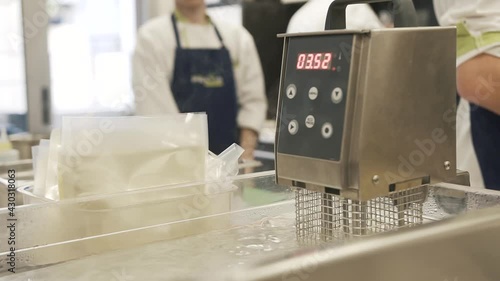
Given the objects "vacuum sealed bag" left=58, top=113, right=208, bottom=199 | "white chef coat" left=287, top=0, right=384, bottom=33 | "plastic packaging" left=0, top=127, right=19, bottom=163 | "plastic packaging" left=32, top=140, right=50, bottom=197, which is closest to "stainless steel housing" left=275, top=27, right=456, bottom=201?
"vacuum sealed bag" left=58, top=113, right=208, bottom=199

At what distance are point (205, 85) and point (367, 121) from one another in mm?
1478

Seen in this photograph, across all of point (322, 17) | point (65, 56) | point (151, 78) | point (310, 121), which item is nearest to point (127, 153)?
point (310, 121)

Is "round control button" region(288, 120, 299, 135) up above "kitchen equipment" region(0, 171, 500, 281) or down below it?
above

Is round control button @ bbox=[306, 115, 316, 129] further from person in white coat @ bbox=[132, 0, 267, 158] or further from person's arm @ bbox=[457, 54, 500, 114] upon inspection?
person in white coat @ bbox=[132, 0, 267, 158]

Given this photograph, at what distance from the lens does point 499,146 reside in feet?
3.05

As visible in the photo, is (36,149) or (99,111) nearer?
(36,149)

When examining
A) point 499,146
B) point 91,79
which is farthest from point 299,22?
point 91,79

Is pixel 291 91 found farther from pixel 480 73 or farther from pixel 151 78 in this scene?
pixel 151 78

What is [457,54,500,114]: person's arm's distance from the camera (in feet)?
2.62

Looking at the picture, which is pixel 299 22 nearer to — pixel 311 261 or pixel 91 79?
pixel 311 261

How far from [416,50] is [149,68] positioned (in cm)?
146

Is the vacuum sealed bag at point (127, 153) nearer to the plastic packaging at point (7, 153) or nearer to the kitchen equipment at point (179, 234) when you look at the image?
the kitchen equipment at point (179, 234)

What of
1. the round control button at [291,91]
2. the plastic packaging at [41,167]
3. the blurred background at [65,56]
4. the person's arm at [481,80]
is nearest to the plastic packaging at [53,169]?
the plastic packaging at [41,167]

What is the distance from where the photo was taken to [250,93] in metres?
1.92
